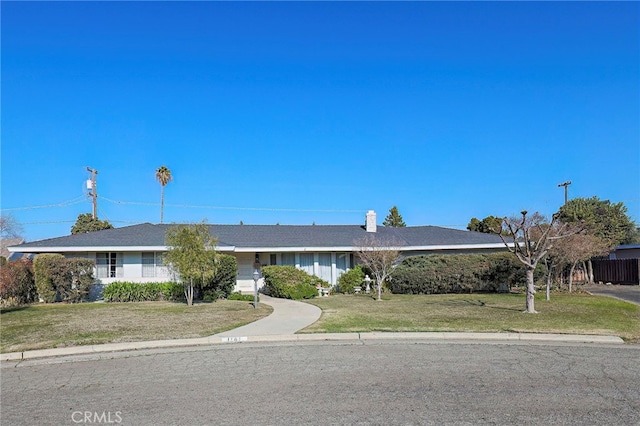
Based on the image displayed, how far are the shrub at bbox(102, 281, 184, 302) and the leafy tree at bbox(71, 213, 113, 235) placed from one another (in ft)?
65.3

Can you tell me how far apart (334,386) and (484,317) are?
8405 millimetres

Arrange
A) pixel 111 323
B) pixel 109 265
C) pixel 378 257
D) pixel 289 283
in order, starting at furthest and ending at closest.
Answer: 1. pixel 109 265
2. pixel 289 283
3. pixel 378 257
4. pixel 111 323

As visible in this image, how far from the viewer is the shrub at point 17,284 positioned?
18.3 metres

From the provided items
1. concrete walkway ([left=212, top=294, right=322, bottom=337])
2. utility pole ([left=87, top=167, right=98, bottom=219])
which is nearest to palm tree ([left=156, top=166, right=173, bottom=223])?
utility pole ([left=87, top=167, right=98, bottom=219])

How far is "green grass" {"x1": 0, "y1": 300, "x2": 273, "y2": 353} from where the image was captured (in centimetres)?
1040

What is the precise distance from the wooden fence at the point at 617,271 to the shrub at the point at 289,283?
23.2 m

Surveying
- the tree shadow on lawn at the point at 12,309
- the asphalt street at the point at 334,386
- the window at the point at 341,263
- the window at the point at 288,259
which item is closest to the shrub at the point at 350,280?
the window at the point at 341,263

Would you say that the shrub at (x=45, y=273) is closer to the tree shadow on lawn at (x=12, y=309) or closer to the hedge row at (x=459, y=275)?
the tree shadow on lawn at (x=12, y=309)

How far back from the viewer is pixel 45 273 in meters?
19.4

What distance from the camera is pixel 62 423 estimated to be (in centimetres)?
514

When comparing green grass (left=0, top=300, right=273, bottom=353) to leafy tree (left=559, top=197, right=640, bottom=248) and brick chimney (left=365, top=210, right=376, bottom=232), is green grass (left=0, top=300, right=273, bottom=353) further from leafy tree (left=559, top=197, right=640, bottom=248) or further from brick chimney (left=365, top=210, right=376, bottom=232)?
leafy tree (left=559, top=197, right=640, bottom=248)

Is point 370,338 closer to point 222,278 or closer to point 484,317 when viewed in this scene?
point 484,317

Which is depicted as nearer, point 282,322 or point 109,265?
point 282,322

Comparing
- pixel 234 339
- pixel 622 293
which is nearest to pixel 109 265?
pixel 234 339
